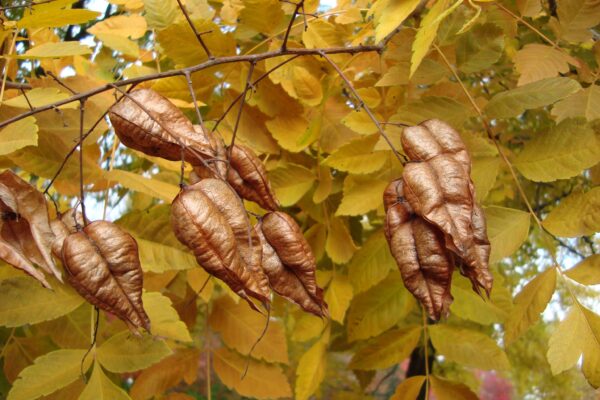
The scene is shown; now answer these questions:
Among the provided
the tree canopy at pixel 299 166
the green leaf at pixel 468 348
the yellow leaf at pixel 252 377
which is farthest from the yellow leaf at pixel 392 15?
the yellow leaf at pixel 252 377

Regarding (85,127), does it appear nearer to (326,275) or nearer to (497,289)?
(326,275)

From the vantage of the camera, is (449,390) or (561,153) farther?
(449,390)

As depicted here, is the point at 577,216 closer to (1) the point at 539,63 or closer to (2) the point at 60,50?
(1) the point at 539,63

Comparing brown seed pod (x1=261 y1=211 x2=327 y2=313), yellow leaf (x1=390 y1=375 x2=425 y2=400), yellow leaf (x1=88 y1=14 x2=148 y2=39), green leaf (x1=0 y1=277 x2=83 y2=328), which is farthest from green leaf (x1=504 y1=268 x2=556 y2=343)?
yellow leaf (x1=88 y1=14 x2=148 y2=39)

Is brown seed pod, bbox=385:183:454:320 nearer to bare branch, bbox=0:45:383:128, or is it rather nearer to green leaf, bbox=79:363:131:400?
bare branch, bbox=0:45:383:128

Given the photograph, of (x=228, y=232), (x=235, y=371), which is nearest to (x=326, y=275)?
(x=235, y=371)

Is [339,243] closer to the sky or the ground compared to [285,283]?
closer to the ground

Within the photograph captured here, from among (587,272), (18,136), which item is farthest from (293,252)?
(587,272)
